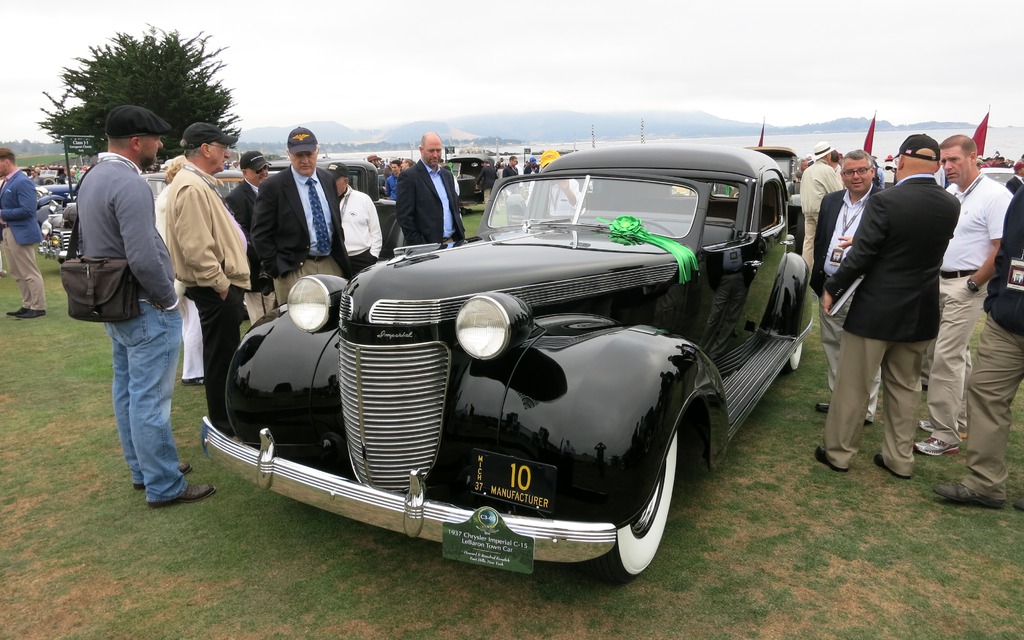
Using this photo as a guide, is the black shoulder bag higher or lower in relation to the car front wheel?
higher

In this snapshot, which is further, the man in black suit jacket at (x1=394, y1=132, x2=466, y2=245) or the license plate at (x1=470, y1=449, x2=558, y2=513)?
the man in black suit jacket at (x1=394, y1=132, x2=466, y2=245)

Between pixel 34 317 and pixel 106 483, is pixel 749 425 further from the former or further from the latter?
pixel 34 317

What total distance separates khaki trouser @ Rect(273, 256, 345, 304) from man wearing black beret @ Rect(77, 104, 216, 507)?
54.4 inches

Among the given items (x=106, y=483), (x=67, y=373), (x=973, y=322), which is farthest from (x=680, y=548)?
(x=67, y=373)

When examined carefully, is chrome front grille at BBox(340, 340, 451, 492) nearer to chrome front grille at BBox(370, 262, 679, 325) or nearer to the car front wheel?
chrome front grille at BBox(370, 262, 679, 325)

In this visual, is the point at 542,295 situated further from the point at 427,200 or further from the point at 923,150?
the point at 427,200

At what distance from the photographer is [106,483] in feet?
12.8

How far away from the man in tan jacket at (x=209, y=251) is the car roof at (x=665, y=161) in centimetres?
221

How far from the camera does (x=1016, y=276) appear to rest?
342 centimetres

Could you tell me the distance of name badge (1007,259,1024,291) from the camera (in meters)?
3.39

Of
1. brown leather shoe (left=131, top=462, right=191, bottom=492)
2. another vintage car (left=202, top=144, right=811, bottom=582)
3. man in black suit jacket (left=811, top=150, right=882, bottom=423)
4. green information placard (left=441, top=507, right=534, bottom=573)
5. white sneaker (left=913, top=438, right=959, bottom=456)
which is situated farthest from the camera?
man in black suit jacket (left=811, top=150, right=882, bottom=423)

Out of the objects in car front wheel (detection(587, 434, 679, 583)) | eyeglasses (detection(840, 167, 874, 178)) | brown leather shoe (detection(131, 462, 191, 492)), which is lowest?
brown leather shoe (detection(131, 462, 191, 492))

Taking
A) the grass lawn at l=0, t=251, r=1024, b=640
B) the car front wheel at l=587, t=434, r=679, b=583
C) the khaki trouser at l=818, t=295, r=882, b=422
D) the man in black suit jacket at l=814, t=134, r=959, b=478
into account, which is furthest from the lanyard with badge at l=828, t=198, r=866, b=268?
the car front wheel at l=587, t=434, r=679, b=583

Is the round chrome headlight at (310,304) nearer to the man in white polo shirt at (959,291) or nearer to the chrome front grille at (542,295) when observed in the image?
the chrome front grille at (542,295)
